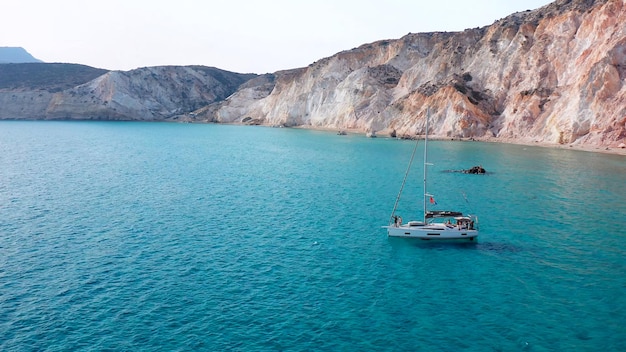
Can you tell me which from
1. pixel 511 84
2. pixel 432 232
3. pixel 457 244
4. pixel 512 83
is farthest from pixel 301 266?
pixel 511 84

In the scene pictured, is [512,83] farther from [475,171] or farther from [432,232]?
[432,232]

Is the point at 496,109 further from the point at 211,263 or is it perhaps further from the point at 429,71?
the point at 211,263

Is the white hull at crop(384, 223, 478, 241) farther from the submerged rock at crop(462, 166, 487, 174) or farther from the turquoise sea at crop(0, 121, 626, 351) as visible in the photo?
the submerged rock at crop(462, 166, 487, 174)

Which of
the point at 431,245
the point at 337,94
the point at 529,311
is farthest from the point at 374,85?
the point at 529,311

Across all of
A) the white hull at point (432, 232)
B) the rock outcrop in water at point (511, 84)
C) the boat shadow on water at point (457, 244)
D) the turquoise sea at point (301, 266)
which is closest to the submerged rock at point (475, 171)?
the turquoise sea at point (301, 266)

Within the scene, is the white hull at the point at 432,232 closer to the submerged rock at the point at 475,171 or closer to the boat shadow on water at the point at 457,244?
the boat shadow on water at the point at 457,244

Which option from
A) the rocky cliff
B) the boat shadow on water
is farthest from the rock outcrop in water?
the boat shadow on water
